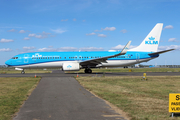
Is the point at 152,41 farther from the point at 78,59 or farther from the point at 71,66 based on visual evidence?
the point at 71,66

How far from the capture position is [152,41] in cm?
3859

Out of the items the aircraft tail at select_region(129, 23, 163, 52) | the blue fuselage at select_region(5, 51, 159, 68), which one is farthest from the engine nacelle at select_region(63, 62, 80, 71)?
the aircraft tail at select_region(129, 23, 163, 52)

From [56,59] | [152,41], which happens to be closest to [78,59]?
[56,59]

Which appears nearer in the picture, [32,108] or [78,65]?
[32,108]

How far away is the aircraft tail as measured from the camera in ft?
126

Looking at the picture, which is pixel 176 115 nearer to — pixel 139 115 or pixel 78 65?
pixel 139 115

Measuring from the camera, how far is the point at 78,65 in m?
33.2

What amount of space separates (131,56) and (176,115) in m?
30.4

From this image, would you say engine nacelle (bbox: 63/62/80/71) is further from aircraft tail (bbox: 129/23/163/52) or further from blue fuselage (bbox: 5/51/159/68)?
aircraft tail (bbox: 129/23/163/52)

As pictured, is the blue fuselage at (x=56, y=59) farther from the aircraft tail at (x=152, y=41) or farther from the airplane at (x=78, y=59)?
the aircraft tail at (x=152, y=41)

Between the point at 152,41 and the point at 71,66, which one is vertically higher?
the point at 152,41

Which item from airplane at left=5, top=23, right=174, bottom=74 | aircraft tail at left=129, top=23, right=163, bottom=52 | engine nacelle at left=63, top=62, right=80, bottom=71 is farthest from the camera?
aircraft tail at left=129, top=23, right=163, bottom=52

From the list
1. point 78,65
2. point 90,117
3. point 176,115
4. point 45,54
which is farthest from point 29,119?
point 45,54

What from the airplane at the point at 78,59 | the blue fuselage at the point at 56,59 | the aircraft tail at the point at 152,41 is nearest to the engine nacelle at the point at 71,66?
the airplane at the point at 78,59
